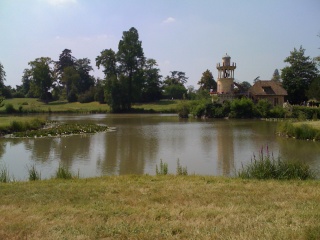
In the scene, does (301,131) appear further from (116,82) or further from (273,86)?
(116,82)

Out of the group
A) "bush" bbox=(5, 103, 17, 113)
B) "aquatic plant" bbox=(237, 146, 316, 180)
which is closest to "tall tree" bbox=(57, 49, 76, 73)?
"bush" bbox=(5, 103, 17, 113)

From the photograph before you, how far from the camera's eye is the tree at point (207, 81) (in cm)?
8231

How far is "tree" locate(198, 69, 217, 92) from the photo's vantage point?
8231 centimetres

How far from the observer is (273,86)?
6141 centimetres

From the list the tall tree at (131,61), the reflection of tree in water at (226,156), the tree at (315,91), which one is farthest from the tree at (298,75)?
the reflection of tree in water at (226,156)

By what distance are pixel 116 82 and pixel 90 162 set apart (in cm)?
5449

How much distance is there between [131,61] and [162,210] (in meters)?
67.8

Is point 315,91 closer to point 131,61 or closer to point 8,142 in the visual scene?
point 131,61

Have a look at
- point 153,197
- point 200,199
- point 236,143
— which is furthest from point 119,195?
point 236,143

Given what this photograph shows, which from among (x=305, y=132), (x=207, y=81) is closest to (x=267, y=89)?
(x=207, y=81)

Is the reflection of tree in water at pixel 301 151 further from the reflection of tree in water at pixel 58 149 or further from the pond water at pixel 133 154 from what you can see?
the reflection of tree in water at pixel 58 149

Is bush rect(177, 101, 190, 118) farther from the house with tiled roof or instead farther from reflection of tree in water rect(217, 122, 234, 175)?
reflection of tree in water rect(217, 122, 234, 175)

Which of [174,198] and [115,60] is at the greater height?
[115,60]

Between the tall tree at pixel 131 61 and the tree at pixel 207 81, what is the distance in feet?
54.7
